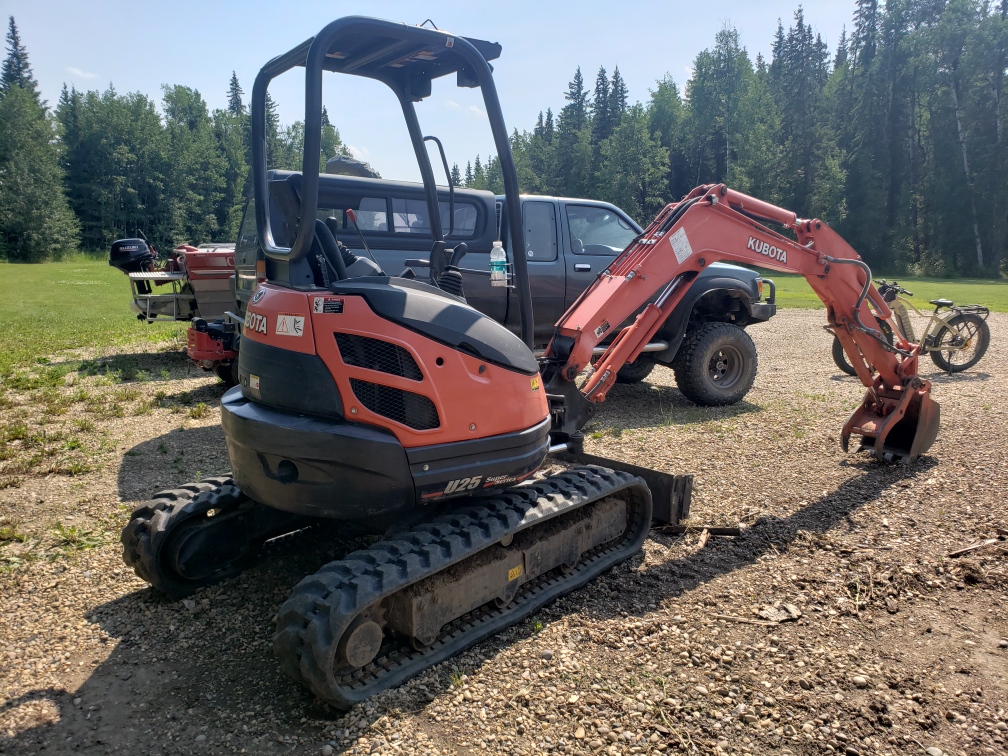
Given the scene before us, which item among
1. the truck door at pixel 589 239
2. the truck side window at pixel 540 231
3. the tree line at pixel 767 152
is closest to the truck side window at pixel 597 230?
the truck door at pixel 589 239

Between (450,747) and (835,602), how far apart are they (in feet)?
7.42

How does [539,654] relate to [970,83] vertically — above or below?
below

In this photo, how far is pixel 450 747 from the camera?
110 inches

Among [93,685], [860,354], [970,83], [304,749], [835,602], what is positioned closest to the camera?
[304,749]

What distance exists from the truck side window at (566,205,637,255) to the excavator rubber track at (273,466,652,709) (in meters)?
4.89

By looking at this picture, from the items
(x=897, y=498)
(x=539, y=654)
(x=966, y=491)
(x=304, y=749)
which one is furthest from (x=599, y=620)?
(x=966, y=491)

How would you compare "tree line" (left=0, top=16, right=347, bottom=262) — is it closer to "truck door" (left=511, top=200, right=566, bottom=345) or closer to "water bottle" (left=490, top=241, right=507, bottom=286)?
"truck door" (left=511, top=200, right=566, bottom=345)

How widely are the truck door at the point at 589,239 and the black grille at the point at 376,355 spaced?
216 inches

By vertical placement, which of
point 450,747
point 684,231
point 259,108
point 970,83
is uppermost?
point 970,83

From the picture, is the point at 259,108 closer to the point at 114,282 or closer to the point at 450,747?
the point at 450,747

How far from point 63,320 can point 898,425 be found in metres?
17.7

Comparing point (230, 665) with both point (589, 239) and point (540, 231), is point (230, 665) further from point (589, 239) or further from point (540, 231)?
point (589, 239)

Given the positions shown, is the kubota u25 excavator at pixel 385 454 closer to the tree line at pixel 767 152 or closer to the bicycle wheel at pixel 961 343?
the bicycle wheel at pixel 961 343

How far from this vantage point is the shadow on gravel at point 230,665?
286 cm
